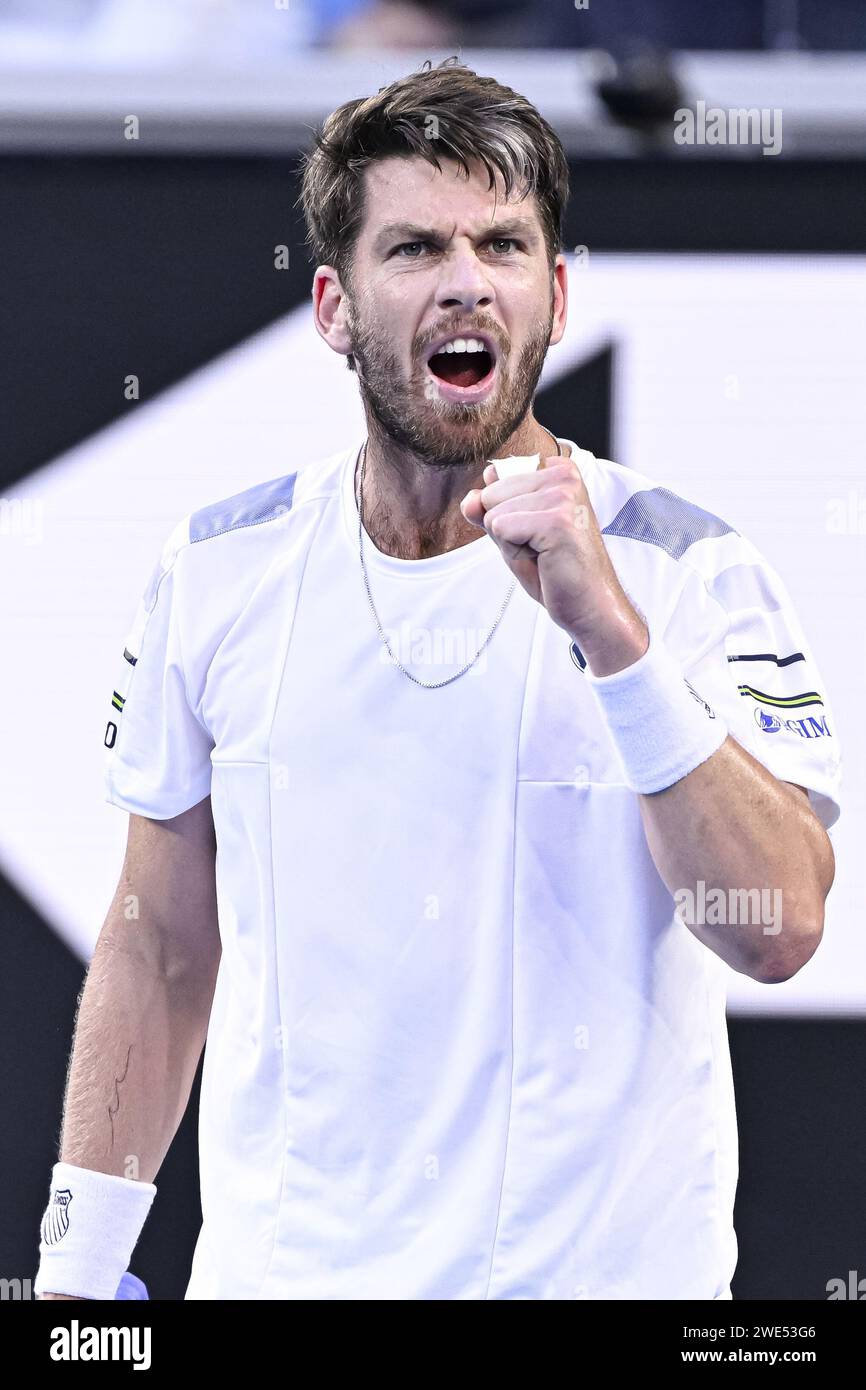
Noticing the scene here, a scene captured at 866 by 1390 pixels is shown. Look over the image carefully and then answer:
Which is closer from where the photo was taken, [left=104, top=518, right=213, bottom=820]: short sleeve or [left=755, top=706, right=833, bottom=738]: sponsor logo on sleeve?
[left=755, top=706, right=833, bottom=738]: sponsor logo on sleeve

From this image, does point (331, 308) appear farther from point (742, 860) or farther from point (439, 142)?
point (742, 860)

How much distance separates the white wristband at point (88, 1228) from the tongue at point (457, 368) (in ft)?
3.07

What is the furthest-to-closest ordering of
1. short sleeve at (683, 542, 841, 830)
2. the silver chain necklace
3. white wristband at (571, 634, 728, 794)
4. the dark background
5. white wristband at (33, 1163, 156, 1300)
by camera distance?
the dark background, white wristband at (33, 1163, 156, 1300), the silver chain necklace, short sleeve at (683, 542, 841, 830), white wristband at (571, 634, 728, 794)

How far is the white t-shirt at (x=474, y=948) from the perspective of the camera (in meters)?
1.50

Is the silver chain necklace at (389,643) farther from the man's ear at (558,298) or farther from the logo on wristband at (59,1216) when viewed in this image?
the logo on wristband at (59,1216)

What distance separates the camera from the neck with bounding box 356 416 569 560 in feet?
5.39

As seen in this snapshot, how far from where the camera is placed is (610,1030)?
1.51 m

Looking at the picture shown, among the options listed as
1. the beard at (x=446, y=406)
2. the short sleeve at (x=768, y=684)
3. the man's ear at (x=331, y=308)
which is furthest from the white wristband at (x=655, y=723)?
the man's ear at (x=331, y=308)

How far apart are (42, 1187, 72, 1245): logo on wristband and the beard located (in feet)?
2.90

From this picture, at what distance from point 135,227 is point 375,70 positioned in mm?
446

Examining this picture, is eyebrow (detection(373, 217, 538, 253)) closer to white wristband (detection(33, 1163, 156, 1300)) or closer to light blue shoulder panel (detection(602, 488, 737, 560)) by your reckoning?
light blue shoulder panel (detection(602, 488, 737, 560))

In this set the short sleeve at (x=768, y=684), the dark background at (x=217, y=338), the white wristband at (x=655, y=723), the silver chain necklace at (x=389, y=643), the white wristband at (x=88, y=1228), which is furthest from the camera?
the dark background at (x=217, y=338)

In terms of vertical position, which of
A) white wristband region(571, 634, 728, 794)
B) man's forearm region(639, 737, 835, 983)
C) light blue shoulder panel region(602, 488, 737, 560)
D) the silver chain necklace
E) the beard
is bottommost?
man's forearm region(639, 737, 835, 983)

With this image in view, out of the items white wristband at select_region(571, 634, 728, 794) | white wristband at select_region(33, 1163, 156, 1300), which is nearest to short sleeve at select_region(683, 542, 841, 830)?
white wristband at select_region(571, 634, 728, 794)
